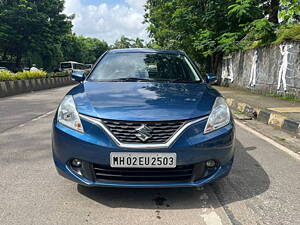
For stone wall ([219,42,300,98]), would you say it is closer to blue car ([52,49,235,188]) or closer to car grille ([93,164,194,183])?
blue car ([52,49,235,188])

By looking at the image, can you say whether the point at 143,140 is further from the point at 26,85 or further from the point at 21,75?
the point at 21,75

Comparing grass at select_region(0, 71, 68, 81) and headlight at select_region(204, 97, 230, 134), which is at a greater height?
headlight at select_region(204, 97, 230, 134)

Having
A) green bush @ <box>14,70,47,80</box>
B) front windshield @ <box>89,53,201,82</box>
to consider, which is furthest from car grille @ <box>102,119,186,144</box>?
green bush @ <box>14,70,47,80</box>

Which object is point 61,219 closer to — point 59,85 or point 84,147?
point 84,147

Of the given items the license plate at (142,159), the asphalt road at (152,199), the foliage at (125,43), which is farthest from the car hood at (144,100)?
the foliage at (125,43)

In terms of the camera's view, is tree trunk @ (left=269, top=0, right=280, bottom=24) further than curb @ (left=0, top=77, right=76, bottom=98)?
Yes

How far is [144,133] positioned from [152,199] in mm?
692

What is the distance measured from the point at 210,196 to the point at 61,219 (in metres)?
1.33

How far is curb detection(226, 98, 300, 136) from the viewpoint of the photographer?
19.0 ft

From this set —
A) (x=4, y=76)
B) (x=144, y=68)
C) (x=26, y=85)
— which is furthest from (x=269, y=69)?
(x=26, y=85)

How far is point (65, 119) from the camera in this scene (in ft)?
8.48

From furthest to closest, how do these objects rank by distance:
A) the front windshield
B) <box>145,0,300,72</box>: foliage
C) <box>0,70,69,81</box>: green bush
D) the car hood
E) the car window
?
the car window
<box>0,70,69,81</box>: green bush
<box>145,0,300,72</box>: foliage
the front windshield
the car hood

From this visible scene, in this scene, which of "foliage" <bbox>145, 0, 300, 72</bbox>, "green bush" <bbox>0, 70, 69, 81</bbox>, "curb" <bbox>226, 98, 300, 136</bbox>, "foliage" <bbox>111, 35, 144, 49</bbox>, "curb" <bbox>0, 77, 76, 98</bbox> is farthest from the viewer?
"foliage" <bbox>111, 35, 144, 49</bbox>

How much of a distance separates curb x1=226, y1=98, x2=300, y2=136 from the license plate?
4.21 meters
